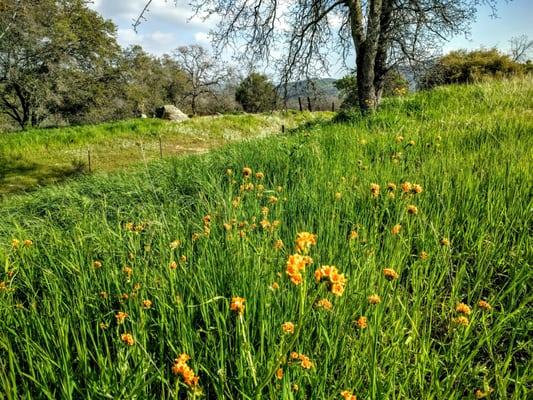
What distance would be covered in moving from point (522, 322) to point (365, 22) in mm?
9330

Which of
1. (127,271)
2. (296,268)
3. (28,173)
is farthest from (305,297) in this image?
(28,173)

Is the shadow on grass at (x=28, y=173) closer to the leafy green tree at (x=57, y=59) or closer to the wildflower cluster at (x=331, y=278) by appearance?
the leafy green tree at (x=57, y=59)

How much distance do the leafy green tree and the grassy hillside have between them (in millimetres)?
22361

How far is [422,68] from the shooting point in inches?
361

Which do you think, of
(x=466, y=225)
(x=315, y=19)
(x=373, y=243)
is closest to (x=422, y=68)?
(x=315, y=19)

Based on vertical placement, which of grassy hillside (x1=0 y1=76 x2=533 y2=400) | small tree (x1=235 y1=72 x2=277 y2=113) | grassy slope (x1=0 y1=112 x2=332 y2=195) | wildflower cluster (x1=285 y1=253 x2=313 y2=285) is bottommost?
grassy hillside (x1=0 y1=76 x2=533 y2=400)

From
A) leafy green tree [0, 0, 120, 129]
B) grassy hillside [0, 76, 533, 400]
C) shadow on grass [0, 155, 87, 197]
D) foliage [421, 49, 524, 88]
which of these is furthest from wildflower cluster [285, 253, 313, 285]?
foliage [421, 49, 524, 88]

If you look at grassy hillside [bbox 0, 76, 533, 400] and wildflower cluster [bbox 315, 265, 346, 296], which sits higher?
wildflower cluster [bbox 315, 265, 346, 296]

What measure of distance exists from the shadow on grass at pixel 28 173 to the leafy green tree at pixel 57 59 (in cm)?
1045

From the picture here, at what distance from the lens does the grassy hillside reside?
3.27 feet

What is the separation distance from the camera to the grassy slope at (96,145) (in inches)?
471

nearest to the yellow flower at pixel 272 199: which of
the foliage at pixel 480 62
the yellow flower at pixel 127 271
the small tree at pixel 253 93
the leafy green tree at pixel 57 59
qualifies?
the yellow flower at pixel 127 271

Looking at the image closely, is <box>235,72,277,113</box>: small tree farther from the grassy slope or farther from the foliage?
the grassy slope

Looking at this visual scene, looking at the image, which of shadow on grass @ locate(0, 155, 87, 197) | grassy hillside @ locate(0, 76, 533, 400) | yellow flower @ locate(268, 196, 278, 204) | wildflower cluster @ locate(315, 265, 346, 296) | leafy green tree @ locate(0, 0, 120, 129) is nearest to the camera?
wildflower cluster @ locate(315, 265, 346, 296)
